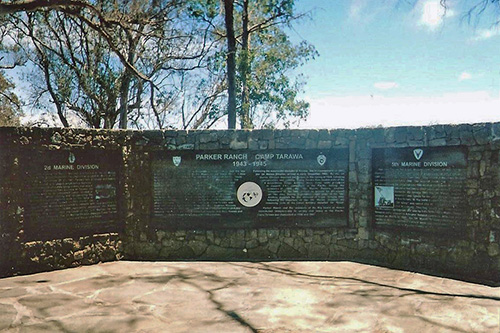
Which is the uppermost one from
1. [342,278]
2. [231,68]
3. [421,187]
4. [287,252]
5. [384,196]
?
[231,68]

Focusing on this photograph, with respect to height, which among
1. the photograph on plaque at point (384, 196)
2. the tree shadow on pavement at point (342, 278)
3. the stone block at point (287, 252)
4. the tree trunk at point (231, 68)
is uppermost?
the tree trunk at point (231, 68)

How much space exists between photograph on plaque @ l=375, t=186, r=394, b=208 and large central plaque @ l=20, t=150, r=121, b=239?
4354mm

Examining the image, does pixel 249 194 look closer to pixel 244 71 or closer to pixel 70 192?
pixel 70 192

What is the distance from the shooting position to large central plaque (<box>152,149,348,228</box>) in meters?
6.97

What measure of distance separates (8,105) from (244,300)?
22128 millimetres

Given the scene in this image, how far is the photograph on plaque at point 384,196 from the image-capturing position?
21.6 ft

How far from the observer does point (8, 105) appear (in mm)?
22047

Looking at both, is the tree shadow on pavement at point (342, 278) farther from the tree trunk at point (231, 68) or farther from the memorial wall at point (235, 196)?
the tree trunk at point (231, 68)

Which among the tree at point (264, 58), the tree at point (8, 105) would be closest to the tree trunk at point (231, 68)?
the tree at point (264, 58)

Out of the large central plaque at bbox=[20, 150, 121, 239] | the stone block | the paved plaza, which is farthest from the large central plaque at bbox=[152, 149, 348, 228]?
the paved plaza

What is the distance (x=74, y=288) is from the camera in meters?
5.36

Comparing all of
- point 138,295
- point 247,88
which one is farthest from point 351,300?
point 247,88

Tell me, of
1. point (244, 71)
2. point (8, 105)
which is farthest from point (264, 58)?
point (8, 105)

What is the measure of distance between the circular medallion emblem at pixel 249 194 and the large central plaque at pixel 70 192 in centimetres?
211
